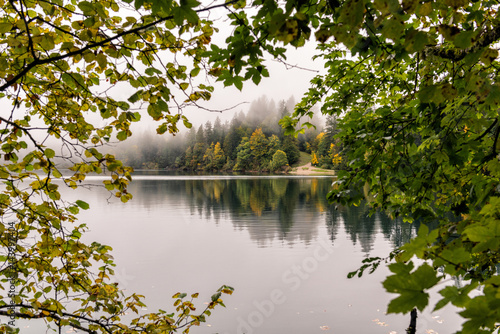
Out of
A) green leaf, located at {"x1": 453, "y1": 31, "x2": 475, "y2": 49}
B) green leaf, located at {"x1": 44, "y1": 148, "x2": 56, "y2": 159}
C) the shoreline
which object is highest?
green leaf, located at {"x1": 453, "y1": 31, "x2": 475, "y2": 49}

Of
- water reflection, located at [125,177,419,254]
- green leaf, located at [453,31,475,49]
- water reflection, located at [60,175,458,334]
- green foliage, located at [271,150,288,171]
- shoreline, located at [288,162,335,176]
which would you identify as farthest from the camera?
green foliage, located at [271,150,288,171]

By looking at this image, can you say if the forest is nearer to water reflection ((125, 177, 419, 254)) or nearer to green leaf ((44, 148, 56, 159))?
water reflection ((125, 177, 419, 254))

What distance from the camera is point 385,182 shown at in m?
4.12

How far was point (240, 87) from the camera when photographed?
2.04 metres

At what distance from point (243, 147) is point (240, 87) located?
102m

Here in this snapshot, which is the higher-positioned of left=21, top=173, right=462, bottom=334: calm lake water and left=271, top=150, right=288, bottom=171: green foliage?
left=271, top=150, right=288, bottom=171: green foliage

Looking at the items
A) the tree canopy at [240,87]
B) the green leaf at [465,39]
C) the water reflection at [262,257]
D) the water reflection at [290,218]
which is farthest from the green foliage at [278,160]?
the green leaf at [465,39]

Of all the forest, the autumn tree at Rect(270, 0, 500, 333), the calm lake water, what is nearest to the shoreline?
the forest

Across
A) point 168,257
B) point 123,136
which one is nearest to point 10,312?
point 123,136

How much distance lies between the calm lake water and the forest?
172ft

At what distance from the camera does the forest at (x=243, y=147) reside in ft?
317

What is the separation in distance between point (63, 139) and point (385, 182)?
364 cm

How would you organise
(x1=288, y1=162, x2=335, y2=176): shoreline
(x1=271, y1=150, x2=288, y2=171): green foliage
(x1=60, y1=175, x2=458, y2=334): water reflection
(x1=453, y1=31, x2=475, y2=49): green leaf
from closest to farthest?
(x1=453, y1=31, x2=475, y2=49): green leaf → (x1=60, y1=175, x2=458, y2=334): water reflection → (x1=288, y1=162, x2=335, y2=176): shoreline → (x1=271, y1=150, x2=288, y2=171): green foliage

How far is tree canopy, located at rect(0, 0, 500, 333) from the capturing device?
1.32 m
